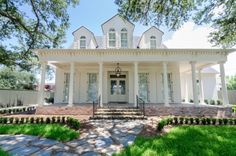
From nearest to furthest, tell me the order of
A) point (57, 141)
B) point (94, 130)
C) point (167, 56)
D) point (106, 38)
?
point (57, 141) → point (94, 130) → point (167, 56) → point (106, 38)

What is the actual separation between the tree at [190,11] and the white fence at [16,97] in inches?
535

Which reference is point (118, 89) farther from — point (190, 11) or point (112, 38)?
point (190, 11)

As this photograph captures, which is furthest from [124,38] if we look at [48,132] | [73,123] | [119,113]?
[48,132]

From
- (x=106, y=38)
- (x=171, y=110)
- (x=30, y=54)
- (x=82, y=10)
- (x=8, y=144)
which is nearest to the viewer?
(x=8, y=144)

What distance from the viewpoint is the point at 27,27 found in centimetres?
1455

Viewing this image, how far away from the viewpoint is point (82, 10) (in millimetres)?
14000

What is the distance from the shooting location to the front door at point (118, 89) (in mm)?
15562

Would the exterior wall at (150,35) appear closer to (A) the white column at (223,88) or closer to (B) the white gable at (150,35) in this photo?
(B) the white gable at (150,35)

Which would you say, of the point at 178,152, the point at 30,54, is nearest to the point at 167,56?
the point at 178,152

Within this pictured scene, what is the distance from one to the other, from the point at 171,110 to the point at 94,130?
6535mm

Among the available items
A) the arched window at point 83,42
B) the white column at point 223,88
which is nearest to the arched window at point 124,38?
the arched window at point 83,42

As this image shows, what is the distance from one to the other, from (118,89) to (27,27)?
8952 mm

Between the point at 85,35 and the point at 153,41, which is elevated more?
the point at 85,35

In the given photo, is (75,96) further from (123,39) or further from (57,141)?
(57,141)
